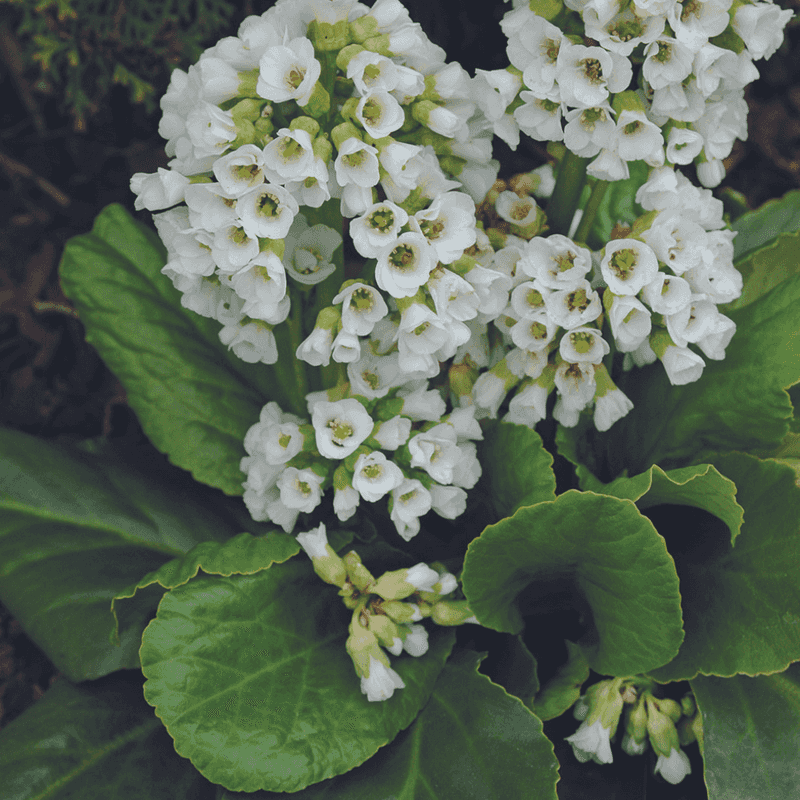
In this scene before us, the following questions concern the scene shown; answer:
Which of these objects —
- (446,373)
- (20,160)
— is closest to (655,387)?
(446,373)

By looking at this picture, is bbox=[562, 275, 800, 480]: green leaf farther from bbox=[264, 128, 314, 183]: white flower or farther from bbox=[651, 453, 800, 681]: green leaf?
bbox=[264, 128, 314, 183]: white flower

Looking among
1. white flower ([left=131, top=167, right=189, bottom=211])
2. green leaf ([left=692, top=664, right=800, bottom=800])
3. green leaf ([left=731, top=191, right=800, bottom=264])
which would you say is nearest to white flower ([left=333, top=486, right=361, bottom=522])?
white flower ([left=131, top=167, right=189, bottom=211])

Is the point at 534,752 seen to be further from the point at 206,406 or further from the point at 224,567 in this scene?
the point at 206,406

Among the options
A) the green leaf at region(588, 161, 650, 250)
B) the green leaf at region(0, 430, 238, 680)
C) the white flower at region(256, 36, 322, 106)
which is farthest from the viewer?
the green leaf at region(588, 161, 650, 250)

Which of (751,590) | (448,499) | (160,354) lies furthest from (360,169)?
(751,590)

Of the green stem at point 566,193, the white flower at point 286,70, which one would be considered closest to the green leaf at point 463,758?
the green stem at point 566,193

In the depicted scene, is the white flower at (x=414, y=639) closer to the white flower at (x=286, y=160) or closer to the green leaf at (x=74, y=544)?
the green leaf at (x=74, y=544)

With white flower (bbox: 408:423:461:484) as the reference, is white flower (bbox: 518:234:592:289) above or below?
above
